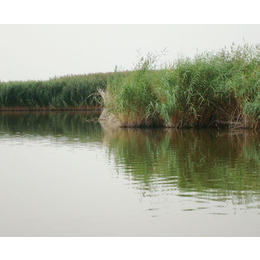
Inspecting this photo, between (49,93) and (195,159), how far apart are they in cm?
2636

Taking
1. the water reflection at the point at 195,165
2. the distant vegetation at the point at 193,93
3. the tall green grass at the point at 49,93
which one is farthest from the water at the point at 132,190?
the tall green grass at the point at 49,93

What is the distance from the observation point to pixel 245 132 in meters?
13.3

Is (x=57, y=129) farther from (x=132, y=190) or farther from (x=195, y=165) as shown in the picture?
(x=132, y=190)

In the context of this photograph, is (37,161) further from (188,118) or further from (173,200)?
(188,118)

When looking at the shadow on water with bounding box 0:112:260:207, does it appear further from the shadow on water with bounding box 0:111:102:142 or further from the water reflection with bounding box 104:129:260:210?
the shadow on water with bounding box 0:111:102:142

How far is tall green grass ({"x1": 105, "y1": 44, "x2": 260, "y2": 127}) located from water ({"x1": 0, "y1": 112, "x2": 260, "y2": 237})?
4.04 meters

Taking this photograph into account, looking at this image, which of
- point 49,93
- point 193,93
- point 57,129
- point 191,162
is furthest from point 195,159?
point 49,93

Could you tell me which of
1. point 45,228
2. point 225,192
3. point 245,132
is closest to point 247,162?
point 225,192

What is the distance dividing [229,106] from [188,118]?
143 cm

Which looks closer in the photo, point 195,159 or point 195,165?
point 195,165

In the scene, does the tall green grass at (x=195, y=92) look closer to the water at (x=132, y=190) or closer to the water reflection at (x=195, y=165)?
the water reflection at (x=195, y=165)

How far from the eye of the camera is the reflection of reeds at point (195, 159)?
588 centimetres

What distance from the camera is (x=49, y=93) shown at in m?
33.0

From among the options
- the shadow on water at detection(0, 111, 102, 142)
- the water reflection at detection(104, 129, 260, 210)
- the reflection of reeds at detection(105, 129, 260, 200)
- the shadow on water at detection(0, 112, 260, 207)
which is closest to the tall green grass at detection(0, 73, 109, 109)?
the shadow on water at detection(0, 111, 102, 142)
